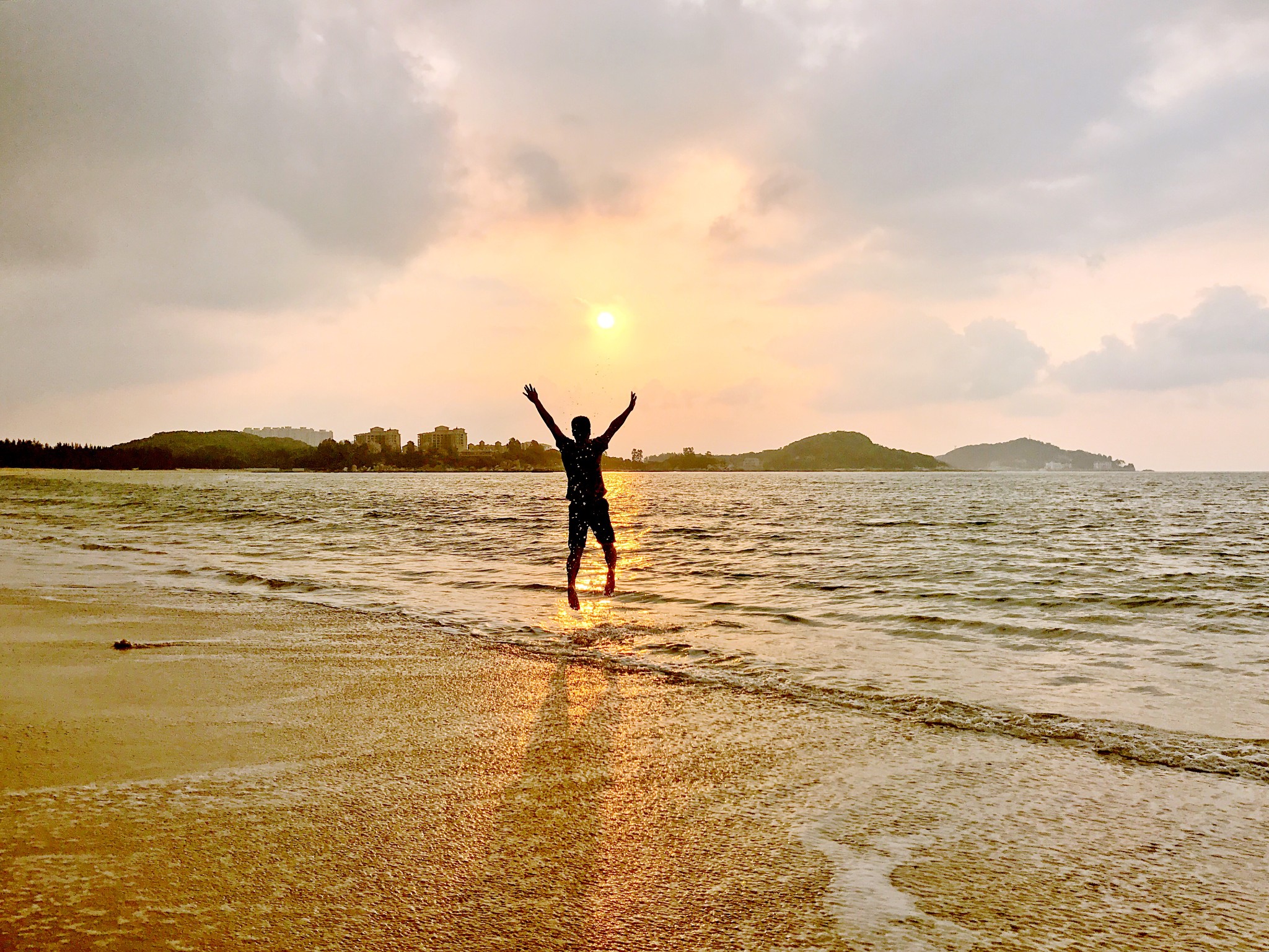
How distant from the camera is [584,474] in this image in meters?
10.8

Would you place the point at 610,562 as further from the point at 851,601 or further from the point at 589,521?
the point at 851,601

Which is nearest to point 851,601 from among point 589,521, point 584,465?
point 589,521

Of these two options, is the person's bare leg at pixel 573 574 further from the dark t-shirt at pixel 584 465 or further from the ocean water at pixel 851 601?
the dark t-shirt at pixel 584 465

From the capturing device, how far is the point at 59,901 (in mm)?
2844

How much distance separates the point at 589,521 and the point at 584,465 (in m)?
0.89

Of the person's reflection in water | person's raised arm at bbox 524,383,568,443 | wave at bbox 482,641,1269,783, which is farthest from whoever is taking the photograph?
person's raised arm at bbox 524,383,568,443

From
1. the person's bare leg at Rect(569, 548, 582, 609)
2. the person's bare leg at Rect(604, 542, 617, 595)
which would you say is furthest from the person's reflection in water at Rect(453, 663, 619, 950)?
the person's bare leg at Rect(604, 542, 617, 595)

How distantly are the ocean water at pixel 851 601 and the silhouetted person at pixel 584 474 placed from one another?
1.24m

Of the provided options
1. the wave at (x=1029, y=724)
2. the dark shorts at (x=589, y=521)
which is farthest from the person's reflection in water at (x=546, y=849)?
the dark shorts at (x=589, y=521)

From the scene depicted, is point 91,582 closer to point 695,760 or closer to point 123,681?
point 123,681

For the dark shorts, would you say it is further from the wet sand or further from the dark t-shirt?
the wet sand

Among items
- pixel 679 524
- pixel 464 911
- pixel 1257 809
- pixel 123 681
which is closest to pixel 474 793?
pixel 464 911

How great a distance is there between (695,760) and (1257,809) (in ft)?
10.8

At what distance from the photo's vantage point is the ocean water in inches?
265
